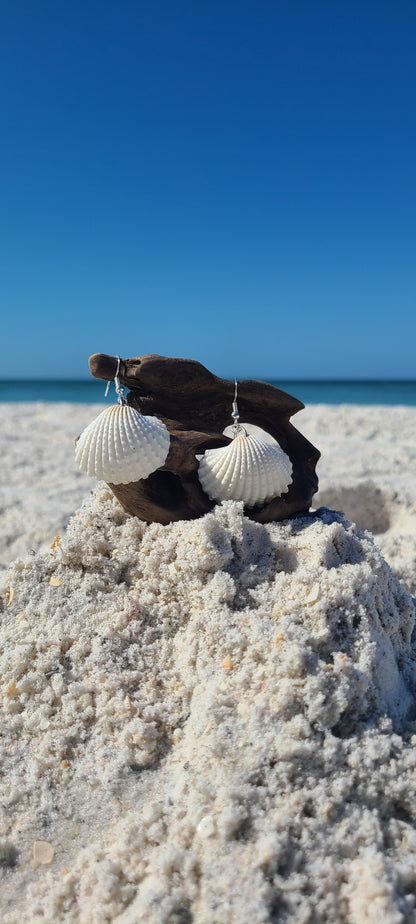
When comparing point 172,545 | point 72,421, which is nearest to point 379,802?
point 172,545

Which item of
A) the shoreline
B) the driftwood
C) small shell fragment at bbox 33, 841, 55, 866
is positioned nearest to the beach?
small shell fragment at bbox 33, 841, 55, 866

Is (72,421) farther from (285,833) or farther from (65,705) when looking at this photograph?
(285,833)

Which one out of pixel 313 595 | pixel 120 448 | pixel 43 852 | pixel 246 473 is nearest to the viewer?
pixel 43 852

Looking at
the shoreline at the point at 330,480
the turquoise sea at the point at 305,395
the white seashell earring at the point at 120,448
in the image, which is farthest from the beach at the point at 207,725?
the turquoise sea at the point at 305,395

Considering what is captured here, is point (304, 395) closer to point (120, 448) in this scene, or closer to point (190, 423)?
point (190, 423)

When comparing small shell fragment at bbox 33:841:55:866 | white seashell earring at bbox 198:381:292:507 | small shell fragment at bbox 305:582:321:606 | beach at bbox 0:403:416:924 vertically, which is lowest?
small shell fragment at bbox 33:841:55:866

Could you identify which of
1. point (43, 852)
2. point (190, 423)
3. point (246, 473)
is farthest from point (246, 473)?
point (43, 852)

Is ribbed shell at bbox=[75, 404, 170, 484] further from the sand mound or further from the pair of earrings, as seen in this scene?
the sand mound
